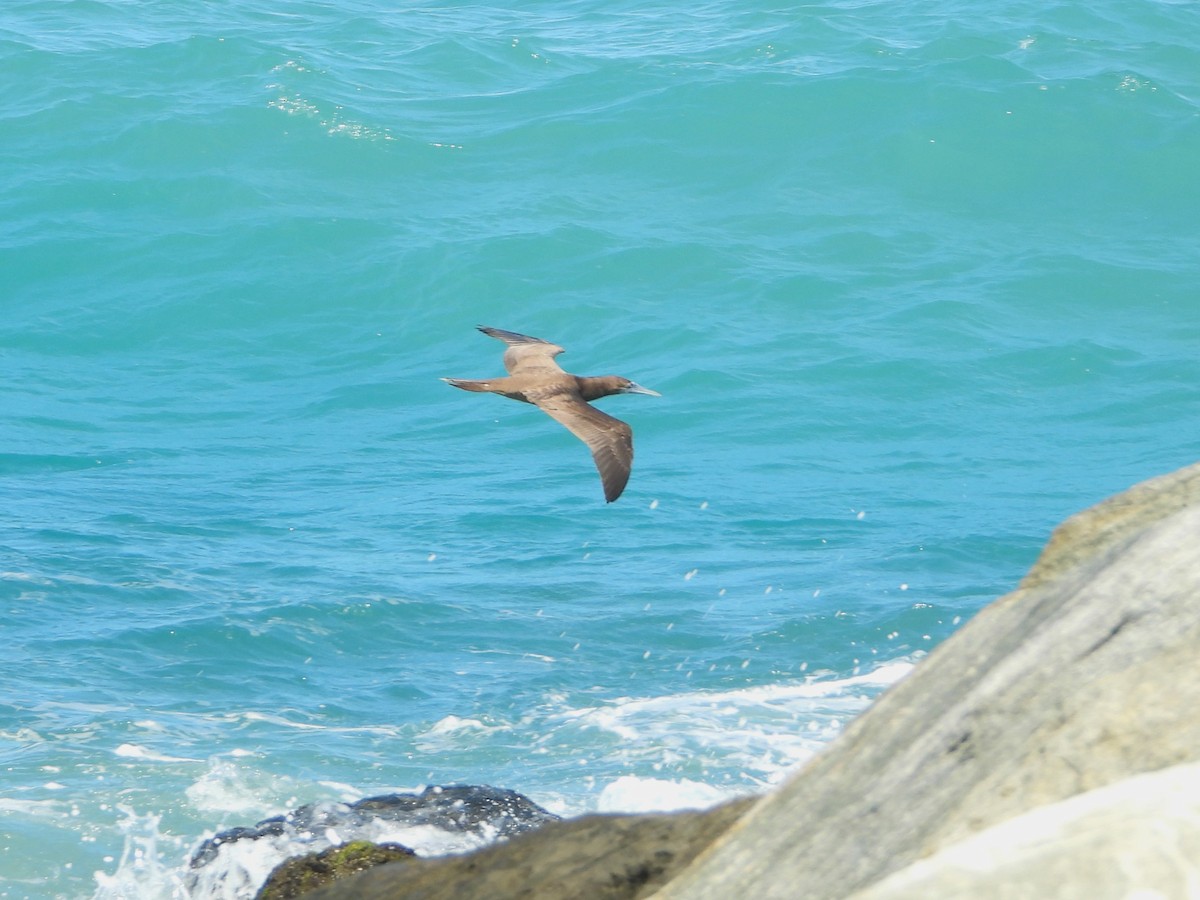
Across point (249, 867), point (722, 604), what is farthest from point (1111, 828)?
point (722, 604)

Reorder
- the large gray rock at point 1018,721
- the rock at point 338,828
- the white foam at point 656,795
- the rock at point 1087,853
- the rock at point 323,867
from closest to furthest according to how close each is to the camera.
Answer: the rock at point 1087,853 < the large gray rock at point 1018,721 < the rock at point 323,867 < the rock at point 338,828 < the white foam at point 656,795

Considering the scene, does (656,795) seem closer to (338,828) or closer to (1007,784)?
(338,828)

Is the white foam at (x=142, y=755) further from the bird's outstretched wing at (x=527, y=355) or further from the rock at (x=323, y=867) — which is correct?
the rock at (x=323, y=867)

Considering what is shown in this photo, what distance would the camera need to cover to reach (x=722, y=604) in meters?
11.4

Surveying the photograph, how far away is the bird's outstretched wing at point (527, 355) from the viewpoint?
8.49 meters

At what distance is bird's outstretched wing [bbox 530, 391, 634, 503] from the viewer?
276 inches

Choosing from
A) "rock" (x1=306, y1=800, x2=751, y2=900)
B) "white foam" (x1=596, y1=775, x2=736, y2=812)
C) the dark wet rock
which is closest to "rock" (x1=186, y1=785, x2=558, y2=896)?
the dark wet rock

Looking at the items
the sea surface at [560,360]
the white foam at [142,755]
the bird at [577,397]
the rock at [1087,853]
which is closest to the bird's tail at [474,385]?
the bird at [577,397]

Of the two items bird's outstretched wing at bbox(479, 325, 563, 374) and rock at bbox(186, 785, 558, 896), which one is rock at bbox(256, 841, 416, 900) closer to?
→ rock at bbox(186, 785, 558, 896)

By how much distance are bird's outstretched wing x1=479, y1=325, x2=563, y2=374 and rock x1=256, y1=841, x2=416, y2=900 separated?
3285mm

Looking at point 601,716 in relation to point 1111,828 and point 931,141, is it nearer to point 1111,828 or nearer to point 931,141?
point 1111,828

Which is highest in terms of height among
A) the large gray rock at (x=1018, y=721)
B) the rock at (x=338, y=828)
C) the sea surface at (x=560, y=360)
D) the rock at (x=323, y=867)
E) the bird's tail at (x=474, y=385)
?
the large gray rock at (x=1018, y=721)

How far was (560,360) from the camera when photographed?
17875 mm

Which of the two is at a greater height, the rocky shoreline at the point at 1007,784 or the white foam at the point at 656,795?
the rocky shoreline at the point at 1007,784
